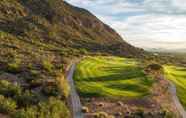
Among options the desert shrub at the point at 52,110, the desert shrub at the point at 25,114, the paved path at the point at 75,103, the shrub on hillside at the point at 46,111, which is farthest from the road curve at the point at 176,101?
the desert shrub at the point at 25,114

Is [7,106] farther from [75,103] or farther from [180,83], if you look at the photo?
[180,83]

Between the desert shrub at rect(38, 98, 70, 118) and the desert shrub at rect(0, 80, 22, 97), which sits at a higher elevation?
the desert shrub at rect(0, 80, 22, 97)

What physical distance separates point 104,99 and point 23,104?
10.3 meters

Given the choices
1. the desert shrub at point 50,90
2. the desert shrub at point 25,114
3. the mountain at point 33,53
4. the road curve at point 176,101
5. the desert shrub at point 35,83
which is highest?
the mountain at point 33,53

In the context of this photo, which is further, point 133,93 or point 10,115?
point 133,93

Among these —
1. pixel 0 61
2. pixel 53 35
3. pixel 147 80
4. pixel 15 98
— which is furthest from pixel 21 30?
pixel 15 98

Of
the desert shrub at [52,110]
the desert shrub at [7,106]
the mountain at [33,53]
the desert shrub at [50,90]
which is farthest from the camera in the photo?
the mountain at [33,53]

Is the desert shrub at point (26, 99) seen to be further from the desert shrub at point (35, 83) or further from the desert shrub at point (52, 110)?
the desert shrub at point (35, 83)

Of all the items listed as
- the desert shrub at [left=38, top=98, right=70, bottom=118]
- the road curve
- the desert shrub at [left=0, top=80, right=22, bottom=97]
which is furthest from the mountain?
the road curve

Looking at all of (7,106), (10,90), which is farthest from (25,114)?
(10,90)

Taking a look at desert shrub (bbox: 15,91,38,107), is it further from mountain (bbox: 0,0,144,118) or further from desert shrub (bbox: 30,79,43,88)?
desert shrub (bbox: 30,79,43,88)

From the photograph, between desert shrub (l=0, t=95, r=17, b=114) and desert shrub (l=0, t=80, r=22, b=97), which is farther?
desert shrub (l=0, t=80, r=22, b=97)

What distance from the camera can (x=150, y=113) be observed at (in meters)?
38.5

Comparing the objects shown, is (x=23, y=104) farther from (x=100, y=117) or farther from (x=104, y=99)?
(x=104, y=99)
